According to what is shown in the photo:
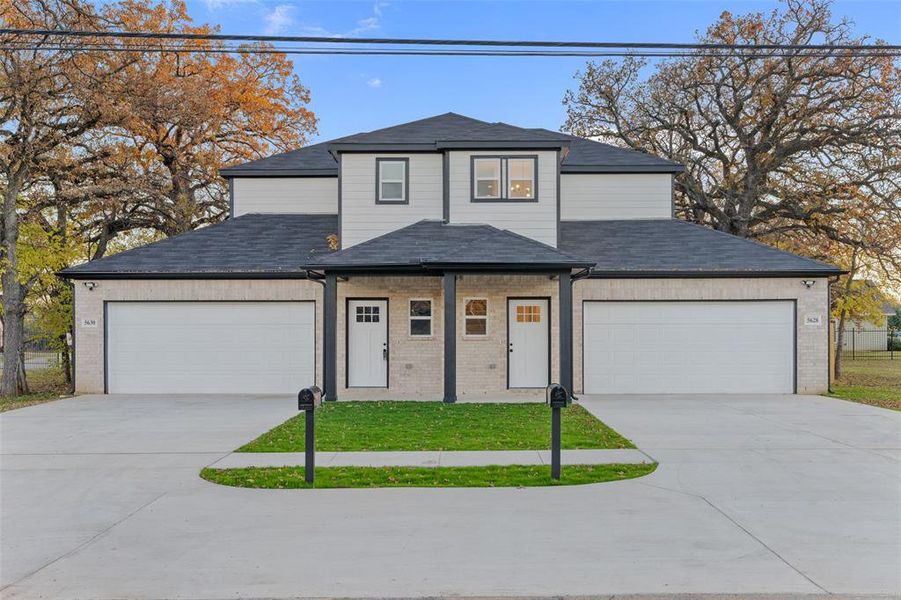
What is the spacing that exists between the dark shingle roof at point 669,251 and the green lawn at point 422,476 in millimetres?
8210

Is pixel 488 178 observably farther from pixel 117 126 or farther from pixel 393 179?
pixel 117 126

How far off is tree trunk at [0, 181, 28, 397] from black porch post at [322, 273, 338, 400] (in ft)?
34.5

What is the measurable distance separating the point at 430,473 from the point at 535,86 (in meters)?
15.3

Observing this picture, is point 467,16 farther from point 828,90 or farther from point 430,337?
point 828,90

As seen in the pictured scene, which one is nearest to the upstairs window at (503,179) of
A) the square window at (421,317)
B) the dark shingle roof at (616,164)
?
the dark shingle roof at (616,164)

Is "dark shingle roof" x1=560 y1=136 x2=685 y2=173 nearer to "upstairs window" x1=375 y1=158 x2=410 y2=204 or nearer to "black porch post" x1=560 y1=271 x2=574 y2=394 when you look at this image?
"upstairs window" x1=375 y1=158 x2=410 y2=204

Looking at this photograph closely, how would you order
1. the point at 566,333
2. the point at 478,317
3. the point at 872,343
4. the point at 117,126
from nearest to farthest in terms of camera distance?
the point at 566,333, the point at 478,317, the point at 117,126, the point at 872,343

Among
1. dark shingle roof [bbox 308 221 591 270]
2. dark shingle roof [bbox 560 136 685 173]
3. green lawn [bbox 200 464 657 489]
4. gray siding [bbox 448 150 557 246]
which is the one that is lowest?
green lawn [bbox 200 464 657 489]

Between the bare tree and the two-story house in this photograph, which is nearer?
the two-story house

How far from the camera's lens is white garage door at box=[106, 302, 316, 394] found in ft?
49.1

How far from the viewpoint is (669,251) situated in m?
15.4

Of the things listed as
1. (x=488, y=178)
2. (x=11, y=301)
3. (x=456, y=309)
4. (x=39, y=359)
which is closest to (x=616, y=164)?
(x=488, y=178)

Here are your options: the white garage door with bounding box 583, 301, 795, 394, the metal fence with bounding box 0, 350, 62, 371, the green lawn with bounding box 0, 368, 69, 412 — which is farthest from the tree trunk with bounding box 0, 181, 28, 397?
the white garage door with bounding box 583, 301, 795, 394

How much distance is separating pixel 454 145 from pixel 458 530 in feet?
36.7
